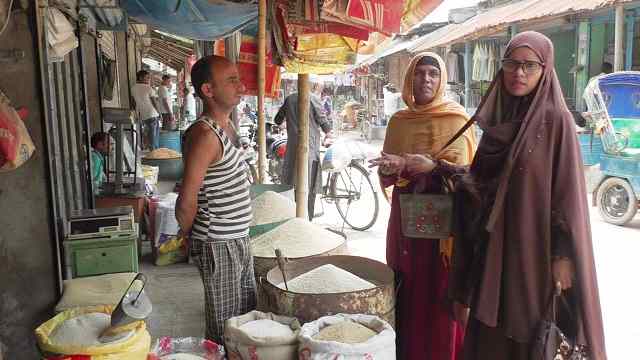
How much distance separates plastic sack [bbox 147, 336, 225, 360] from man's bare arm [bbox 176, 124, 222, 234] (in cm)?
52

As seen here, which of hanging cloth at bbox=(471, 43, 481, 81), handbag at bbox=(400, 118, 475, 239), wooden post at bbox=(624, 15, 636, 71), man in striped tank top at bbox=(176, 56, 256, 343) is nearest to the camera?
man in striped tank top at bbox=(176, 56, 256, 343)

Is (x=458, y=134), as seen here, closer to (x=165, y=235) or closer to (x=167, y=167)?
(x=165, y=235)

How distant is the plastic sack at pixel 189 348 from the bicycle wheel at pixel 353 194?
4.90 metres

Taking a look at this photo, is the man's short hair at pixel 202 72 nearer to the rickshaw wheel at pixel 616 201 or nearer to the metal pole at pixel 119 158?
the metal pole at pixel 119 158

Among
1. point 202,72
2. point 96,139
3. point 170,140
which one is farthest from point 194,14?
point 170,140

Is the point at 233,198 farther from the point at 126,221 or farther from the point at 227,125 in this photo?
the point at 126,221

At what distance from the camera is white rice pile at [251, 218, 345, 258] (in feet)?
9.52

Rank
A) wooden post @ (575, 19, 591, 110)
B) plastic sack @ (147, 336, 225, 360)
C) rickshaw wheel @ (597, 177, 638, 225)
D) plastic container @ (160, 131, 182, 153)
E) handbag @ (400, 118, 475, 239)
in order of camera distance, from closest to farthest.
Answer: plastic sack @ (147, 336, 225, 360)
handbag @ (400, 118, 475, 239)
rickshaw wheel @ (597, 177, 638, 225)
wooden post @ (575, 19, 591, 110)
plastic container @ (160, 131, 182, 153)

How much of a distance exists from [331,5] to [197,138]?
4.19 ft

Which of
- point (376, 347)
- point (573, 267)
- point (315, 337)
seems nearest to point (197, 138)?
point (315, 337)

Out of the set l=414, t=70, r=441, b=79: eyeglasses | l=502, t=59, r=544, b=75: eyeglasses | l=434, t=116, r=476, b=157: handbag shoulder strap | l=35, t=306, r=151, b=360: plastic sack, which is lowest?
l=35, t=306, r=151, b=360: plastic sack

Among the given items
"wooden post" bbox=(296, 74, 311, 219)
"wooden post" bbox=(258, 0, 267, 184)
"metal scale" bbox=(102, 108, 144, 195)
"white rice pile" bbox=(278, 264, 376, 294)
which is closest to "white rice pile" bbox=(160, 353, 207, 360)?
"white rice pile" bbox=(278, 264, 376, 294)

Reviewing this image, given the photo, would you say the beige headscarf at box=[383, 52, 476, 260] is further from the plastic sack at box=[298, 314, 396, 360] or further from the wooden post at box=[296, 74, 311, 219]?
the wooden post at box=[296, 74, 311, 219]

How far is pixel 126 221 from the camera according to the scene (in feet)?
11.2
